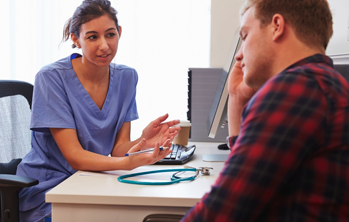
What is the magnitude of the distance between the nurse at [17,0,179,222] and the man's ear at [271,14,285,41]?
0.57 meters

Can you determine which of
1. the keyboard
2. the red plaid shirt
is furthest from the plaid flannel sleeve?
the keyboard

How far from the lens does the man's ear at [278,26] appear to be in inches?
24.2

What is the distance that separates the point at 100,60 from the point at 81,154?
1.32 feet

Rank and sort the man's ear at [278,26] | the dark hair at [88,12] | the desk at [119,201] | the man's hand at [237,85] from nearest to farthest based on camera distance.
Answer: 1. the man's ear at [278,26]
2. the desk at [119,201]
3. the man's hand at [237,85]
4. the dark hair at [88,12]

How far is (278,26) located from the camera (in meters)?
0.62

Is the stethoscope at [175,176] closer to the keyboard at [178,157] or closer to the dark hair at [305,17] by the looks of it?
the keyboard at [178,157]

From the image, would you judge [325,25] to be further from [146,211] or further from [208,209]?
[146,211]

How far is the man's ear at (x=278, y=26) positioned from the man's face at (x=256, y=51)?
0.5 inches

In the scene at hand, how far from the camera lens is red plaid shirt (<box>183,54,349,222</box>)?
491 mm

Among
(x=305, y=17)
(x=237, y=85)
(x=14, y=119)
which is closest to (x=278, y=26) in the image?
(x=305, y=17)

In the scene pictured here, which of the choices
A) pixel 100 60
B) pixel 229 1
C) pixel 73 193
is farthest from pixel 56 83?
pixel 229 1

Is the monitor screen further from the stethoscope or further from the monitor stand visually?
the stethoscope

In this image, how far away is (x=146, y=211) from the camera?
86cm

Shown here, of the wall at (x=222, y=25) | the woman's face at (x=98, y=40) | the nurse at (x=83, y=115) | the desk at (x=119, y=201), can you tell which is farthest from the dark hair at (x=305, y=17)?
the wall at (x=222, y=25)
